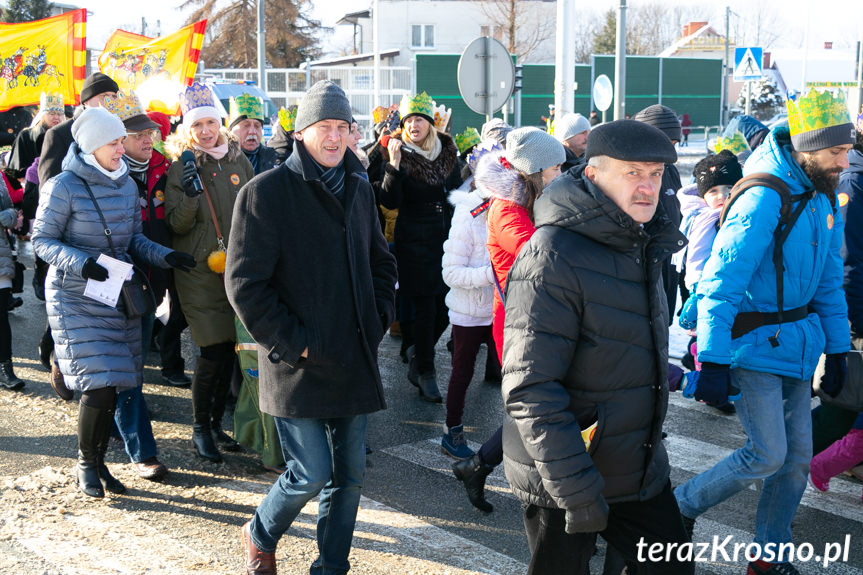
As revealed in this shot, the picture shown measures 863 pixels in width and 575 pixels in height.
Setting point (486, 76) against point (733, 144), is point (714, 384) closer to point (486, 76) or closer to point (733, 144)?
point (733, 144)

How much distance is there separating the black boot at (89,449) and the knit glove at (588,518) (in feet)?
9.80

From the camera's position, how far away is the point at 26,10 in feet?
159

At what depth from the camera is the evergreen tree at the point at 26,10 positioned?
4800 cm

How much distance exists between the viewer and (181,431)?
5.93 meters

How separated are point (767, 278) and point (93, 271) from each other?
3.32 metres

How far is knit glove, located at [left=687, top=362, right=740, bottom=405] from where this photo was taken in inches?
145

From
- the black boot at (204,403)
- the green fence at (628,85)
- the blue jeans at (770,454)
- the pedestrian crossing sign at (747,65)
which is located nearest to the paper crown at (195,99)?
the black boot at (204,403)

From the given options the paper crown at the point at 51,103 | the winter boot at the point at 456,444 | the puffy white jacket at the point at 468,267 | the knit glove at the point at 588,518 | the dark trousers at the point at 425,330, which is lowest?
the winter boot at the point at 456,444

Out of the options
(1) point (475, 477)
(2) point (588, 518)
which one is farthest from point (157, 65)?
(2) point (588, 518)

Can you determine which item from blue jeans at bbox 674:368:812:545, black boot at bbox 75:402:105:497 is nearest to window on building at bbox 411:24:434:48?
black boot at bbox 75:402:105:497

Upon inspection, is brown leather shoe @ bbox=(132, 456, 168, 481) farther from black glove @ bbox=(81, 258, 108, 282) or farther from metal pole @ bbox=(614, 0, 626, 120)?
metal pole @ bbox=(614, 0, 626, 120)

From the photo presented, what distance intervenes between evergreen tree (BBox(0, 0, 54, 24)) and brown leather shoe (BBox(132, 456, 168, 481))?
161 feet

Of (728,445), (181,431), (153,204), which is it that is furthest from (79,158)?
(728,445)

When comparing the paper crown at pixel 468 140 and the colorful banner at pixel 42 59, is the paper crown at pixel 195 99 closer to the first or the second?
the paper crown at pixel 468 140
